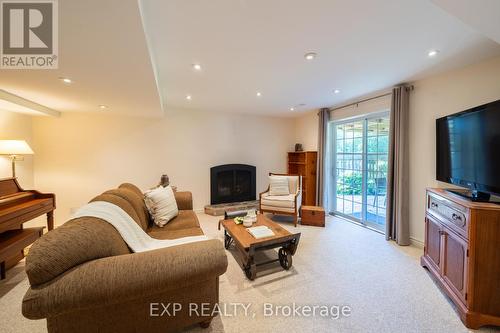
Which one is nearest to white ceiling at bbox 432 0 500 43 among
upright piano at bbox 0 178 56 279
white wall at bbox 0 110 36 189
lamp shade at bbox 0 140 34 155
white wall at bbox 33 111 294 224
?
upright piano at bbox 0 178 56 279

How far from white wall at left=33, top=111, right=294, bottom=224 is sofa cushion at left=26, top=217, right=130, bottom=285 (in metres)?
3.27

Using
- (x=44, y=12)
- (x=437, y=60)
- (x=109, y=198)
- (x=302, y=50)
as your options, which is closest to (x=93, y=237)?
(x=109, y=198)

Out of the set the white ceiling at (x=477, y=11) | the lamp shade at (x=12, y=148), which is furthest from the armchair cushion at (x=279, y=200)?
the lamp shade at (x=12, y=148)

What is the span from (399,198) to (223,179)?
3.50 metres

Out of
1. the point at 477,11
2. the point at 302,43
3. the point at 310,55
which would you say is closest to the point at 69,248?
the point at 302,43

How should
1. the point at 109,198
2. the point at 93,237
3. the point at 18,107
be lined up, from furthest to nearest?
the point at 18,107 < the point at 109,198 < the point at 93,237

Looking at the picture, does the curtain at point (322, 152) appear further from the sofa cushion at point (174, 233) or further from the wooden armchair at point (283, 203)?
the sofa cushion at point (174, 233)

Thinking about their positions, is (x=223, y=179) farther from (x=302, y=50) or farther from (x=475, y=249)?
(x=475, y=249)

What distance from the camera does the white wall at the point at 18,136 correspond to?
2.99 metres

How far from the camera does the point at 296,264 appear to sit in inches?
97.3

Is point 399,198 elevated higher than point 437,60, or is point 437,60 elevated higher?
point 437,60

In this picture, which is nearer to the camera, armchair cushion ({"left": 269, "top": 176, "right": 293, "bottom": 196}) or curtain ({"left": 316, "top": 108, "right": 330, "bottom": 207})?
armchair cushion ({"left": 269, "top": 176, "right": 293, "bottom": 196})

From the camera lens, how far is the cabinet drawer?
66.9 inches

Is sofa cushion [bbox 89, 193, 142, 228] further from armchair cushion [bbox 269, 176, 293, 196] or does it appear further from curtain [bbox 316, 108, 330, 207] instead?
curtain [bbox 316, 108, 330, 207]
